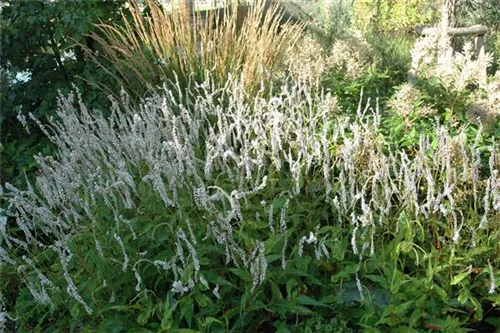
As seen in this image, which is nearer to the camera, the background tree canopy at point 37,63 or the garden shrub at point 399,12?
the background tree canopy at point 37,63

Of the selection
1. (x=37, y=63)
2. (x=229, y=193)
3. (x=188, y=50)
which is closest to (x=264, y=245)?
(x=229, y=193)

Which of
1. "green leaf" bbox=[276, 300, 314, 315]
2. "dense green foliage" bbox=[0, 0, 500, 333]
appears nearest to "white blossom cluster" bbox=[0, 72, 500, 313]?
"dense green foliage" bbox=[0, 0, 500, 333]

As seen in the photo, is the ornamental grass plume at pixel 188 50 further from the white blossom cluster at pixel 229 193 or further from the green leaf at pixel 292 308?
the green leaf at pixel 292 308

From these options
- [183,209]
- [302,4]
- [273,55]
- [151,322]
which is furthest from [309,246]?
[302,4]

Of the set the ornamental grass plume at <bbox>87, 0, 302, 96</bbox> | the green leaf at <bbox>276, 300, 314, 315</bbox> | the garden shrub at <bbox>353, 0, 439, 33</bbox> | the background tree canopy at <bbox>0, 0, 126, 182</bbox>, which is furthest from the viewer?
the garden shrub at <bbox>353, 0, 439, 33</bbox>

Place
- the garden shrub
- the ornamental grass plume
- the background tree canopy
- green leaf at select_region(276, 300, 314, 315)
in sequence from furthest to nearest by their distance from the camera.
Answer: the garden shrub, the background tree canopy, the ornamental grass plume, green leaf at select_region(276, 300, 314, 315)

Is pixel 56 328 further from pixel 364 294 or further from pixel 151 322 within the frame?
pixel 364 294

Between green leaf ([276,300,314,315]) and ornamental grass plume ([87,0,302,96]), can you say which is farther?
ornamental grass plume ([87,0,302,96])

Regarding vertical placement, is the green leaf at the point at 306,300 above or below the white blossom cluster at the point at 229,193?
below

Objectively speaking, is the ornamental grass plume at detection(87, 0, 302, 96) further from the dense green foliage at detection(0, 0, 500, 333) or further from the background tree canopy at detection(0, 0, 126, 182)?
the dense green foliage at detection(0, 0, 500, 333)

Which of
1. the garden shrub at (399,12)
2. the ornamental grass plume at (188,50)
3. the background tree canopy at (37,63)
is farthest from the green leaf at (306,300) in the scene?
the garden shrub at (399,12)

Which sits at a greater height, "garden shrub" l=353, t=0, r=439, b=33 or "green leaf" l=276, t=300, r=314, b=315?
"green leaf" l=276, t=300, r=314, b=315

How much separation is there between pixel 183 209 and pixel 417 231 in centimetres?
102

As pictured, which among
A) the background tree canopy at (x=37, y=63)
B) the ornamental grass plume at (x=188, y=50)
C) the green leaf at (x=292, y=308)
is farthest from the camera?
the background tree canopy at (x=37, y=63)
